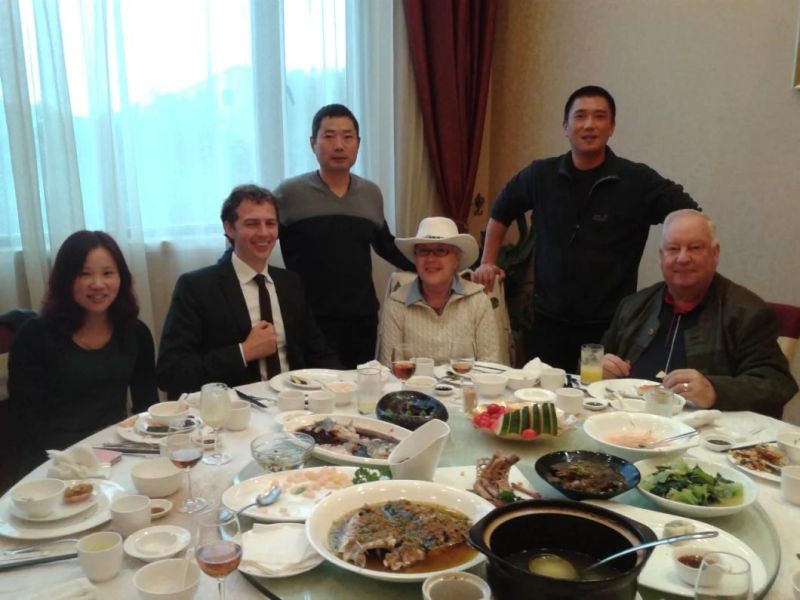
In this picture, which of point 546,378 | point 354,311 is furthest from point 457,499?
point 354,311

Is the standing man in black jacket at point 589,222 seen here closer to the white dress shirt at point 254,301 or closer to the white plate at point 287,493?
the white dress shirt at point 254,301

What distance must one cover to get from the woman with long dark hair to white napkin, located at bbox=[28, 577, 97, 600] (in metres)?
1.23

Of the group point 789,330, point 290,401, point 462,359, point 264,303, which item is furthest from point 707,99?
point 290,401

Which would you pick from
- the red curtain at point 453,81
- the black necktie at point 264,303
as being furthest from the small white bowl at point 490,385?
the red curtain at point 453,81

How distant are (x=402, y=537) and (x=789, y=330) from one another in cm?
198

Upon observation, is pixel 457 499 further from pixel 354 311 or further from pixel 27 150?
pixel 27 150

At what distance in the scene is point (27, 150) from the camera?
2998 millimetres

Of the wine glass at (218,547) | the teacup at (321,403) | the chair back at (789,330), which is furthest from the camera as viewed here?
the chair back at (789,330)

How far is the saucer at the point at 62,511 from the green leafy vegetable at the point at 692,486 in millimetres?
1180

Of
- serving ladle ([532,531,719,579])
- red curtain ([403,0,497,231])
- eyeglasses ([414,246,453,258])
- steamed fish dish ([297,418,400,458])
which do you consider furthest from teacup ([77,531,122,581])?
red curtain ([403,0,497,231])

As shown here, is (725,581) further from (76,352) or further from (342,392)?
(76,352)

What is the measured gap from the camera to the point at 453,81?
4297 millimetres

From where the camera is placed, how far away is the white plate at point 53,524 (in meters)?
1.26

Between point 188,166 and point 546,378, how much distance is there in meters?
2.34
